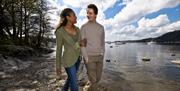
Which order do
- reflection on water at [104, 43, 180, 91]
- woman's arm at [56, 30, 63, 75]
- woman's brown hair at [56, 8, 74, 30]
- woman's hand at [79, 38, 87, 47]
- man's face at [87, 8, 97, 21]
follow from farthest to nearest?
1. reflection on water at [104, 43, 180, 91]
2. man's face at [87, 8, 97, 21]
3. woman's hand at [79, 38, 87, 47]
4. woman's brown hair at [56, 8, 74, 30]
5. woman's arm at [56, 30, 63, 75]

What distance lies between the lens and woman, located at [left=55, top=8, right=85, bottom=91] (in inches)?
208

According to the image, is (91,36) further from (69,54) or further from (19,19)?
(19,19)

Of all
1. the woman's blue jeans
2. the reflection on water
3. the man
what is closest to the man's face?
the man

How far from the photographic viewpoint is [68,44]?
5.36 m

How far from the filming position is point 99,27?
593 cm

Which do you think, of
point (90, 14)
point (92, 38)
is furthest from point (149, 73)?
point (90, 14)

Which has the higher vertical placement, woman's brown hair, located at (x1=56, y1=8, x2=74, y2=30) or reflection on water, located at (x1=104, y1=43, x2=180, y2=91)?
woman's brown hair, located at (x1=56, y1=8, x2=74, y2=30)

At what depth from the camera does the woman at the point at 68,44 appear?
5.28 meters

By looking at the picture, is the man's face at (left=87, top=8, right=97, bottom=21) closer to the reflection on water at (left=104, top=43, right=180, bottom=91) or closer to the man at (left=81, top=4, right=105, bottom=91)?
the man at (left=81, top=4, right=105, bottom=91)

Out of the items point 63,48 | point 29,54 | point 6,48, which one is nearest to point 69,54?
point 63,48

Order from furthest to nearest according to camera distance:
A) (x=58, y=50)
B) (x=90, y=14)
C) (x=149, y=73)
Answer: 1. (x=149, y=73)
2. (x=90, y=14)
3. (x=58, y=50)

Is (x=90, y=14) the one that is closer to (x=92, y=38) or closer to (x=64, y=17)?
(x=92, y=38)

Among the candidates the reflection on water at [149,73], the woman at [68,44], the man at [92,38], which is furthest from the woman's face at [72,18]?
the reflection on water at [149,73]

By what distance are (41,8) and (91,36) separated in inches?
1766
